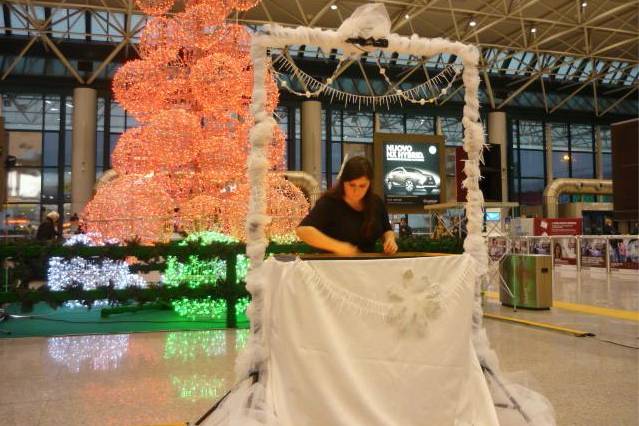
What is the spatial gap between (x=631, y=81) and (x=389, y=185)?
80.5 ft

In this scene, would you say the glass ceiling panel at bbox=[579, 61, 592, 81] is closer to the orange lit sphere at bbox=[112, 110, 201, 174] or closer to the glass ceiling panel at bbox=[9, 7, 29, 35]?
the orange lit sphere at bbox=[112, 110, 201, 174]

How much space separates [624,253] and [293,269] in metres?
13.3

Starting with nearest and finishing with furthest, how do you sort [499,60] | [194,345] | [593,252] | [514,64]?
[194,345]
[593,252]
[499,60]
[514,64]

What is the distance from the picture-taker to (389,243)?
289 cm

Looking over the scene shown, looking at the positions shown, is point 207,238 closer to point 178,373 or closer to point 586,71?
point 178,373

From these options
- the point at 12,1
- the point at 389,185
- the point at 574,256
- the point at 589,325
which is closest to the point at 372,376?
the point at 589,325

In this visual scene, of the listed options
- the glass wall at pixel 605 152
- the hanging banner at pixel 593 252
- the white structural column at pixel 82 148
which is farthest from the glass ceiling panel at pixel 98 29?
the glass wall at pixel 605 152

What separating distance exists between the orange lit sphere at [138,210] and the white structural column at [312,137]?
14522 mm

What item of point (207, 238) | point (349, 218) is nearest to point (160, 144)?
point (207, 238)

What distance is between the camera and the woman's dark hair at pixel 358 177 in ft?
9.06

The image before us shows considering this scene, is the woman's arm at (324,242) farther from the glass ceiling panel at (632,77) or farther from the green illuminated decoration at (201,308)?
the glass ceiling panel at (632,77)

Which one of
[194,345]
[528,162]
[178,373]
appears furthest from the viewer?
[528,162]

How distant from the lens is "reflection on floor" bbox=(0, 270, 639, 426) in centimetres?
308

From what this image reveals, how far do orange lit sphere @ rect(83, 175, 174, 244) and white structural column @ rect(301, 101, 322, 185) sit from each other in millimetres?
14522
